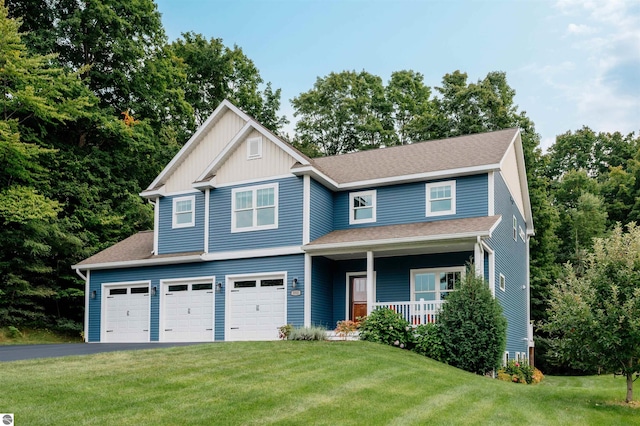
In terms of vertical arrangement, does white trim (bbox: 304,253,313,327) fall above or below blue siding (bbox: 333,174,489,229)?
below

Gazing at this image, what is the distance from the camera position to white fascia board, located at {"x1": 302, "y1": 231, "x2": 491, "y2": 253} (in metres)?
17.3

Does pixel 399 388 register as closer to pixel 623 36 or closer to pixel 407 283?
pixel 407 283

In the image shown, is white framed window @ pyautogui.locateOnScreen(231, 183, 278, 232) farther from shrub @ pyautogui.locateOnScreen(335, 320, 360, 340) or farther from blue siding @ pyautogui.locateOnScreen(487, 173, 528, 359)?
blue siding @ pyautogui.locateOnScreen(487, 173, 528, 359)

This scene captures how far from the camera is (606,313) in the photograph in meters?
11.5

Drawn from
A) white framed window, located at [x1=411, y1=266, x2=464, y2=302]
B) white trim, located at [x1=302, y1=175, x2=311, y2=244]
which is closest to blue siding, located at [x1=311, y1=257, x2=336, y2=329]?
white trim, located at [x1=302, y1=175, x2=311, y2=244]

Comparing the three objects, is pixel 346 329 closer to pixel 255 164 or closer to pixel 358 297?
pixel 358 297

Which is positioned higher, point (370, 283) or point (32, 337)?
point (370, 283)

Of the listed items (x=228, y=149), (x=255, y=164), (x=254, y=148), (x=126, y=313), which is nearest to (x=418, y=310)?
(x=255, y=164)

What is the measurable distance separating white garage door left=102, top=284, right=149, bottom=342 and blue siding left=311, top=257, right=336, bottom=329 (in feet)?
21.2

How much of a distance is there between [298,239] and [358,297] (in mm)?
A: 2842

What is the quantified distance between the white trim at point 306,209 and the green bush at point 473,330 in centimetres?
520

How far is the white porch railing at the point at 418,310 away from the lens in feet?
58.0

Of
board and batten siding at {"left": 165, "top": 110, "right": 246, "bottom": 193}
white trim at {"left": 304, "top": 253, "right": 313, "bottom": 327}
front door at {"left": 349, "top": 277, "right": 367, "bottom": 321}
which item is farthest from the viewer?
board and batten siding at {"left": 165, "top": 110, "right": 246, "bottom": 193}

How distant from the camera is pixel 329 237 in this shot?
66.5 feet
